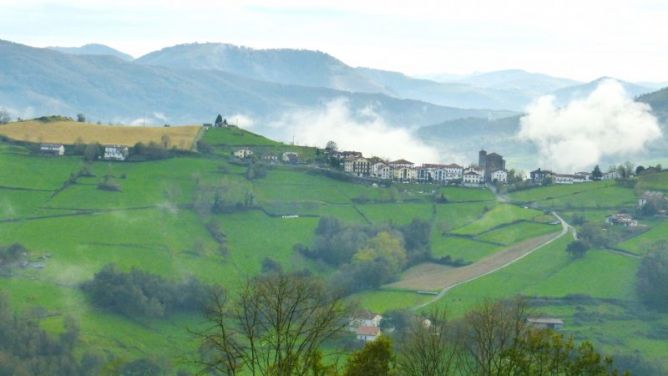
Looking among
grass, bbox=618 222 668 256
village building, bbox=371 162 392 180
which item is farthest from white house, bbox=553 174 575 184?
grass, bbox=618 222 668 256

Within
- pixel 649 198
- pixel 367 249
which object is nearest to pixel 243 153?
pixel 367 249

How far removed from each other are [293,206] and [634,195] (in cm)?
3048

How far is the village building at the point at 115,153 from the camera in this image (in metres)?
102

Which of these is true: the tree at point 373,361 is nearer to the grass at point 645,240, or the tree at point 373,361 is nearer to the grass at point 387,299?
the grass at point 387,299

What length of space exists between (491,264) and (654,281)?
12.4 m

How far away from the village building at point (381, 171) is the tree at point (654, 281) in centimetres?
3997

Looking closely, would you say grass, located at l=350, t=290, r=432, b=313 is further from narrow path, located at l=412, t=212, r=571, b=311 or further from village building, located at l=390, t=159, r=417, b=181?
village building, located at l=390, t=159, r=417, b=181

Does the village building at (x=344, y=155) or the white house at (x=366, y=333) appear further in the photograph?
the village building at (x=344, y=155)

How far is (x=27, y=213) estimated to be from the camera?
84062 millimetres

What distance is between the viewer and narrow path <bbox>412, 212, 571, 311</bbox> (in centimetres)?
7949

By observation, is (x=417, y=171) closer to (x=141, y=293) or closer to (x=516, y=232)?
(x=516, y=232)

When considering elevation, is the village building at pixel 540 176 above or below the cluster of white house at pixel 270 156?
below

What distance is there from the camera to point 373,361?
2878 centimetres

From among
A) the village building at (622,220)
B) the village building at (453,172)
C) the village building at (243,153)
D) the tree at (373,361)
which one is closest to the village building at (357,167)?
the village building at (453,172)
